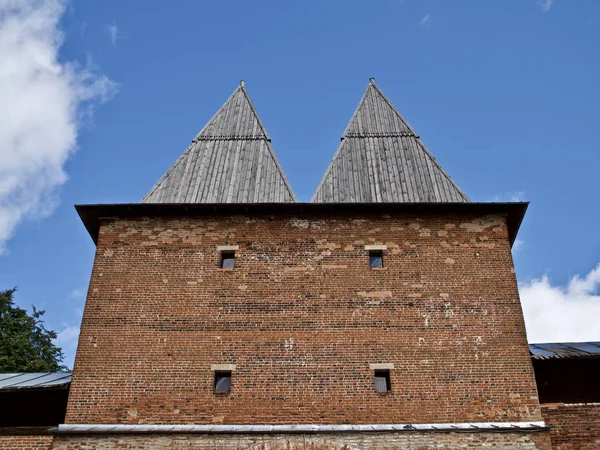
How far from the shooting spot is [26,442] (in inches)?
513

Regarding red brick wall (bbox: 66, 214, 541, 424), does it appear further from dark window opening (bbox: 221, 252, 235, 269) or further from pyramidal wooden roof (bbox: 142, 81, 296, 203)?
pyramidal wooden roof (bbox: 142, 81, 296, 203)

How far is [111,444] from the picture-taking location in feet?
41.8

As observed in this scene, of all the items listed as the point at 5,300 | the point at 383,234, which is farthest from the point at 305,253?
the point at 5,300

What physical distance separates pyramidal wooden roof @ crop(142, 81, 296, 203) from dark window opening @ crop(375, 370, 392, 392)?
5.55 metres

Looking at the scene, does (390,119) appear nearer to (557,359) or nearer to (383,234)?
(383,234)

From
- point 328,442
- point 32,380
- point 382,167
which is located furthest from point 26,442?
point 382,167

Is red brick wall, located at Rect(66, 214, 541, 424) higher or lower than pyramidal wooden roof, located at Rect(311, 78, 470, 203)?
lower

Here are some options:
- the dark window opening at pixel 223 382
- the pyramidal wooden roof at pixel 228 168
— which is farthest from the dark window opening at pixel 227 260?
the dark window opening at pixel 223 382

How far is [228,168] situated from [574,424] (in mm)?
11516

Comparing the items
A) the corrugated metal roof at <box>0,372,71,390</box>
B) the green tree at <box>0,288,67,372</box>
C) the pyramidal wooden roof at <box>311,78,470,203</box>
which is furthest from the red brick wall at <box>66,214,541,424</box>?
the green tree at <box>0,288,67,372</box>

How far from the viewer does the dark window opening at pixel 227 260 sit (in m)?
15.3

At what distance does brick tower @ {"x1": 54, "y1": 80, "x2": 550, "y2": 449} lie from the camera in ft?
42.7

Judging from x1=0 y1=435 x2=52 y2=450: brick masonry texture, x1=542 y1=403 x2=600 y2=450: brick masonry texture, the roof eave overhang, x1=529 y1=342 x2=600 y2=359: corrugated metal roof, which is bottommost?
x1=0 y1=435 x2=52 y2=450: brick masonry texture

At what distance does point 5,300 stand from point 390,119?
876 inches
